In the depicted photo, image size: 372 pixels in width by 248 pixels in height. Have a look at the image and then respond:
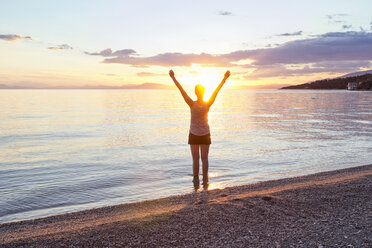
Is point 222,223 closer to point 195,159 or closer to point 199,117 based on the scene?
point 199,117

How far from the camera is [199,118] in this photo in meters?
9.45

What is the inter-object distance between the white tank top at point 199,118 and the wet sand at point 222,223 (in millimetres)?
2013

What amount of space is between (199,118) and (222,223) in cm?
406

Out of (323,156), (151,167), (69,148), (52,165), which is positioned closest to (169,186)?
(151,167)

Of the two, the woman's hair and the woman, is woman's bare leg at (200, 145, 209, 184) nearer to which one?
the woman

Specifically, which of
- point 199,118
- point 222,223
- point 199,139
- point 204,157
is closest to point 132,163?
point 204,157

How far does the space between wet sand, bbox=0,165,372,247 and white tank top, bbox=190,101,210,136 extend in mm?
2013

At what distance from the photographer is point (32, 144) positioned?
769 inches

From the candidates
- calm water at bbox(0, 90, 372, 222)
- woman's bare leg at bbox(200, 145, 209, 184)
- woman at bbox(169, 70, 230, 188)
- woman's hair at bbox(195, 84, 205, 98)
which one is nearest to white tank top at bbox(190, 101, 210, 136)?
woman at bbox(169, 70, 230, 188)

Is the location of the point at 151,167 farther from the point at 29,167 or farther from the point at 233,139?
the point at 233,139

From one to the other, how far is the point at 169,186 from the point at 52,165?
633cm

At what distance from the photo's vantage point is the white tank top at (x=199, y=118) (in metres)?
9.30

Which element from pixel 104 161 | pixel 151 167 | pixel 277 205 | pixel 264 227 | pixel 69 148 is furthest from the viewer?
pixel 69 148

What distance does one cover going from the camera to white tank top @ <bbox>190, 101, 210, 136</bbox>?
9297 millimetres
